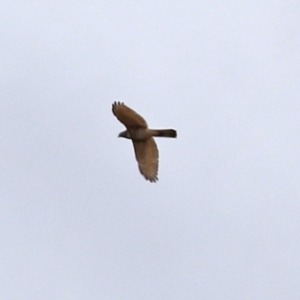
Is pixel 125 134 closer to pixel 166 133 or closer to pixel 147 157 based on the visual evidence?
pixel 147 157

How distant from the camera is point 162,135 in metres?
45.0

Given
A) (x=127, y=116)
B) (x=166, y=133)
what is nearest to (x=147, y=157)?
(x=166, y=133)

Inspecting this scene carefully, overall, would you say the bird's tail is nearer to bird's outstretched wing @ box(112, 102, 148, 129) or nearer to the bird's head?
bird's outstretched wing @ box(112, 102, 148, 129)

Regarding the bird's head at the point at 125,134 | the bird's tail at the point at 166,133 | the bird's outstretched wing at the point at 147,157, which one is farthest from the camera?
the bird's head at the point at 125,134

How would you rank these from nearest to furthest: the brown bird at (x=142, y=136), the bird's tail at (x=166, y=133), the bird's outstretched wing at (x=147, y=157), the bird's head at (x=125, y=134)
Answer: the bird's tail at (x=166, y=133)
the brown bird at (x=142, y=136)
the bird's outstretched wing at (x=147, y=157)
the bird's head at (x=125, y=134)

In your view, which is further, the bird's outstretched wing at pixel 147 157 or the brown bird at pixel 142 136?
the bird's outstretched wing at pixel 147 157

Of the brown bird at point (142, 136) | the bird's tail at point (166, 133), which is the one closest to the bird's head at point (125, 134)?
the brown bird at point (142, 136)

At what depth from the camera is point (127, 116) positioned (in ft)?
148

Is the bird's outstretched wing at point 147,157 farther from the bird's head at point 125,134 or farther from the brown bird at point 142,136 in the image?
the bird's head at point 125,134

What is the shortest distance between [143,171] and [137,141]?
1227 mm

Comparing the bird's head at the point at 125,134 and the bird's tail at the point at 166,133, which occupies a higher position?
the bird's head at the point at 125,134

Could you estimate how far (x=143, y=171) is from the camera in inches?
1780

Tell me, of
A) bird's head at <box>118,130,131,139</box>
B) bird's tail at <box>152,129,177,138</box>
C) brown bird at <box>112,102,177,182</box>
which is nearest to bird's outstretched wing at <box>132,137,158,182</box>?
brown bird at <box>112,102,177,182</box>

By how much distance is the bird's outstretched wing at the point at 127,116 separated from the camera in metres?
45.0
